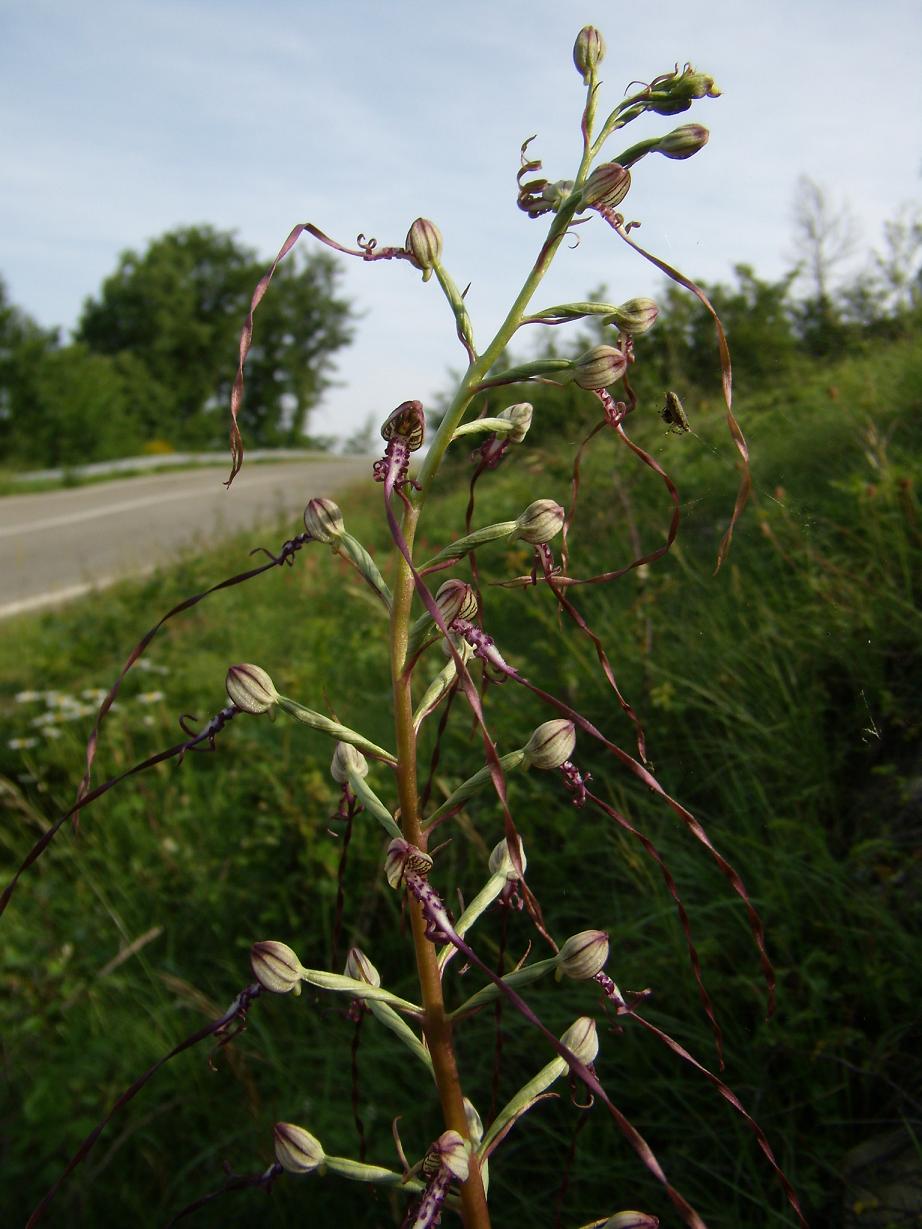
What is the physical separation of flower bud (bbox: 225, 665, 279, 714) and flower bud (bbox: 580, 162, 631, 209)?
2.02 ft

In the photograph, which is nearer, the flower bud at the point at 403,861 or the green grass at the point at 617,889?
the flower bud at the point at 403,861

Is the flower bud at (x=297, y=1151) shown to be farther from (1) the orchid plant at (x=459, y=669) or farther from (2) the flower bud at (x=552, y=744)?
(2) the flower bud at (x=552, y=744)

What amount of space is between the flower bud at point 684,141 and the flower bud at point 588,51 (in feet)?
0.45

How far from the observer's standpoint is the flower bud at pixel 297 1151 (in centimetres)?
113

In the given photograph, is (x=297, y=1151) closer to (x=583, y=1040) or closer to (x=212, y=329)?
(x=583, y=1040)

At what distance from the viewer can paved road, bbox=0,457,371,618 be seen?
9.78 m

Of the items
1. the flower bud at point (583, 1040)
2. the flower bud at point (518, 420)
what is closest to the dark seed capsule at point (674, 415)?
the flower bud at point (518, 420)

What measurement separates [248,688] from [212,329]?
50.1 metres

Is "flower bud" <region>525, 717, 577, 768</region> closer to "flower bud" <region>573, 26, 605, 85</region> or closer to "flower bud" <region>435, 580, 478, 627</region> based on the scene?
"flower bud" <region>435, 580, 478, 627</region>

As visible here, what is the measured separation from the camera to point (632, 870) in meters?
2.40

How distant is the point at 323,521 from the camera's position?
3.52ft

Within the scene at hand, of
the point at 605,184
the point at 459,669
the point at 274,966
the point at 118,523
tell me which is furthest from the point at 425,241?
the point at 118,523

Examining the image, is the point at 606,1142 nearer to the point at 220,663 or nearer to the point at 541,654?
the point at 541,654

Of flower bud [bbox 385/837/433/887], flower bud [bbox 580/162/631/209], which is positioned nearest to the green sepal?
flower bud [bbox 385/837/433/887]
